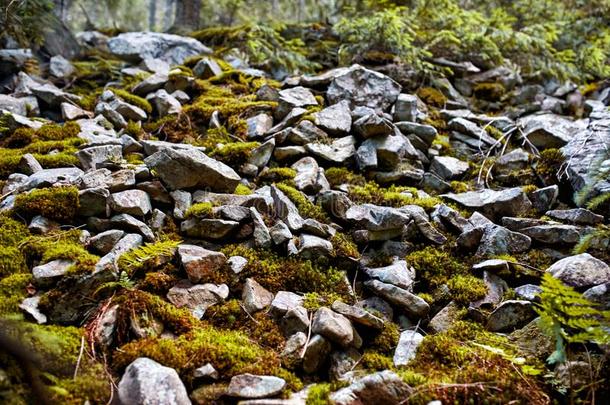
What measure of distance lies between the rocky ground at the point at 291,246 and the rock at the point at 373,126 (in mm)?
32

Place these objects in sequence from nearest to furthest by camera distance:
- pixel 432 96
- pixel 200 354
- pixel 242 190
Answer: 1. pixel 200 354
2. pixel 242 190
3. pixel 432 96

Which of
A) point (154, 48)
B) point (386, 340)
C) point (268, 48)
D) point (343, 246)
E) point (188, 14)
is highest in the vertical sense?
point (188, 14)

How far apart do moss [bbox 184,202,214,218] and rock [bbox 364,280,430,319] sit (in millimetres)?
1930

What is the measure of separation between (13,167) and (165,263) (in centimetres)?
272

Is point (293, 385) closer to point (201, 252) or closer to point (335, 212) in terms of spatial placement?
point (201, 252)

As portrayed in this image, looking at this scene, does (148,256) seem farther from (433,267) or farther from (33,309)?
(433,267)

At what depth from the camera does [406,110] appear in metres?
7.09

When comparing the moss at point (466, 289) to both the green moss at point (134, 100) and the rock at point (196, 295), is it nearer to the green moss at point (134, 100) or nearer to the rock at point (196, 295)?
the rock at point (196, 295)

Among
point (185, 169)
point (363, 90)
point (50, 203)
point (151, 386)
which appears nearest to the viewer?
point (151, 386)

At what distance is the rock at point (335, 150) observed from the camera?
6055 millimetres

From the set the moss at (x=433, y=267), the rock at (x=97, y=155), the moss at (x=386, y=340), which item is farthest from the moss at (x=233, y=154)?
the moss at (x=386, y=340)

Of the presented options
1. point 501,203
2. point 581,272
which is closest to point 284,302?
point 581,272

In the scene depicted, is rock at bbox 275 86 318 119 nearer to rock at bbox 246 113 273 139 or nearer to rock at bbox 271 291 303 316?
rock at bbox 246 113 273 139

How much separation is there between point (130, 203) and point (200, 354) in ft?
6.59
